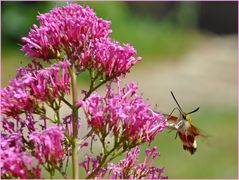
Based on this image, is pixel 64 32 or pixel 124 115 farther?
pixel 64 32

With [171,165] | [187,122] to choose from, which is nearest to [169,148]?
[171,165]

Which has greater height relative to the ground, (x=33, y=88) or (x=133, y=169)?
(x=33, y=88)

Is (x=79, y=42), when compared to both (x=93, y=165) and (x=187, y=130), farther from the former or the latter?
(x=187, y=130)

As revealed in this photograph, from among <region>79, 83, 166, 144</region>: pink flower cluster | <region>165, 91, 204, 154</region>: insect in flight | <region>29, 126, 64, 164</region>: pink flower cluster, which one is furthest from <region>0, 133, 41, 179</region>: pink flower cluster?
<region>165, 91, 204, 154</region>: insect in flight

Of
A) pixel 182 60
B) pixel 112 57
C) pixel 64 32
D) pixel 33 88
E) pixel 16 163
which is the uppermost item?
pixel 182 60

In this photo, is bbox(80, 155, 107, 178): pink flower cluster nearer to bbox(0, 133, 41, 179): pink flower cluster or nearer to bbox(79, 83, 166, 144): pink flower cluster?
bbox(79, 83, 166, 144): pink flower cluster

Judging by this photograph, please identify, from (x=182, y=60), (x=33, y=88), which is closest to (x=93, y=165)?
(x=33, y=88)

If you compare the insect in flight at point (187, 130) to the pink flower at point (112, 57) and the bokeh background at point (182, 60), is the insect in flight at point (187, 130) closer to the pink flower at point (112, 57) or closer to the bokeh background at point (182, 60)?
the pink flower at point (112, 57)

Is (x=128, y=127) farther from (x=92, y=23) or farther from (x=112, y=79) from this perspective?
(x=92, y=23)
